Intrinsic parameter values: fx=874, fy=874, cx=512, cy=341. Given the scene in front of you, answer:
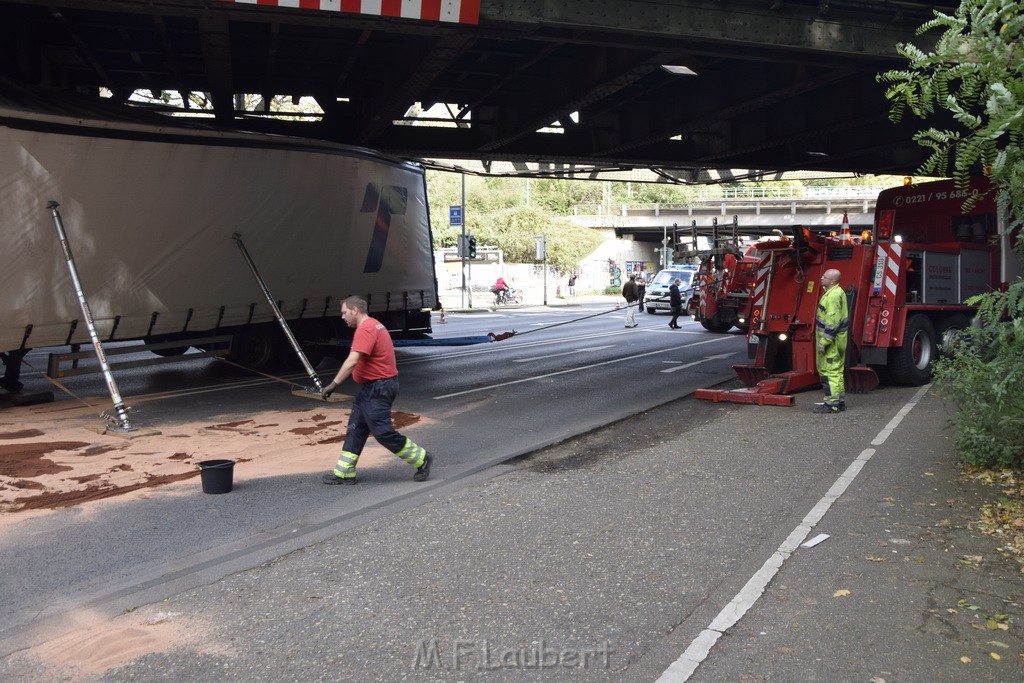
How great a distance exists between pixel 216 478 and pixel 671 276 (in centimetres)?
2928

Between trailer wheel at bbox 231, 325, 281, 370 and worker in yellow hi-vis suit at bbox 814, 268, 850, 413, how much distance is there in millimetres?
8762

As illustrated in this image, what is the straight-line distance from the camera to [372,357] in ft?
24.2

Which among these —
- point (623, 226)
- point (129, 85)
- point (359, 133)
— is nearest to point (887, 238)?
point (359, 133)

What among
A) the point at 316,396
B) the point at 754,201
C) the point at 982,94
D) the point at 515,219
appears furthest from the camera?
the point at 754,201

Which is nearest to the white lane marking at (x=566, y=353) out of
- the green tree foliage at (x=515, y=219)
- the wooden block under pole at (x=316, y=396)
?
the wooden block under pole at (x=316, y=396)

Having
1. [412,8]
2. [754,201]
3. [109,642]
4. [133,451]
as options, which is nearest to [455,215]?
[412,8]

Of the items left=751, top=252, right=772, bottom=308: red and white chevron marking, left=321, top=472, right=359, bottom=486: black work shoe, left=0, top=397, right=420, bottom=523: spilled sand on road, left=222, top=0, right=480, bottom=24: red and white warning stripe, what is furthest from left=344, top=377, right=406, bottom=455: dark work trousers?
left=751, top=252, right=772, bottom=308: red and white chevron marking

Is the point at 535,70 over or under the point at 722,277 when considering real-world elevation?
over

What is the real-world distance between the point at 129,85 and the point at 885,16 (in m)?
13.2

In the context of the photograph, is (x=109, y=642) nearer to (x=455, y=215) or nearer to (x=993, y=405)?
(x=993, y=405)

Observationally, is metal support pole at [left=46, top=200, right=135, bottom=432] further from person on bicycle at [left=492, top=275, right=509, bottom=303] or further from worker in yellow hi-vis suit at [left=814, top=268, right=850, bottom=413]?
person on bicycle at [left=492, top=275, right=509, bottom=303]

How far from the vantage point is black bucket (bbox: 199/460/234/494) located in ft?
23.4

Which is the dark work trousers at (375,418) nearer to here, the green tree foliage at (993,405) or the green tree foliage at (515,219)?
the green tree foliage at (993,405)

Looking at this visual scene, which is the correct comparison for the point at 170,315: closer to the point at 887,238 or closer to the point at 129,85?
the point at 129,85
